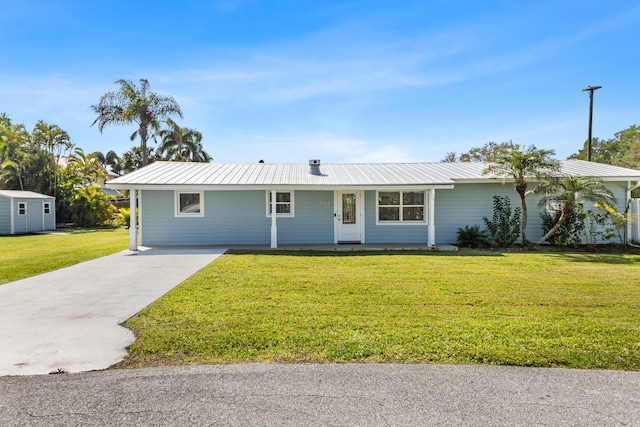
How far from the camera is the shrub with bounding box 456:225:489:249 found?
1283 centimetres

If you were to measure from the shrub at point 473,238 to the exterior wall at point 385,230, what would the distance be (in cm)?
123

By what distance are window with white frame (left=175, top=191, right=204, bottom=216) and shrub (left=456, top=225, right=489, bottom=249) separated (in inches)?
376

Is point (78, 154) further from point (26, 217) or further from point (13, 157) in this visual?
point (26, 217)

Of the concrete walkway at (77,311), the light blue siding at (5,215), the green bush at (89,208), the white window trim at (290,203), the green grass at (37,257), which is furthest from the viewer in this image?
the green bush at (89,208)

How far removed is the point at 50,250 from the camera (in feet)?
40.7

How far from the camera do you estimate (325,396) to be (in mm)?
2939

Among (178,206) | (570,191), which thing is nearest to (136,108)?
(178,206)

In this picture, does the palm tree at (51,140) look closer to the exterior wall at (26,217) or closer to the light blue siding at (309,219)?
the exterior wall at (26,217)

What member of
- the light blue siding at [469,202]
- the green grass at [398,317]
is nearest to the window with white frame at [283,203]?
the green grass at [398,317]

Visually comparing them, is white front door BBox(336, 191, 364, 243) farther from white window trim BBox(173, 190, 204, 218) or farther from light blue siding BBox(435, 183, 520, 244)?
white window trim BBox(173, 190, 204, 218)

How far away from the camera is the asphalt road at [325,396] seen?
2.61m

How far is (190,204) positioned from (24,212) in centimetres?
1359

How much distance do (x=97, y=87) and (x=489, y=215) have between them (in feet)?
76.4

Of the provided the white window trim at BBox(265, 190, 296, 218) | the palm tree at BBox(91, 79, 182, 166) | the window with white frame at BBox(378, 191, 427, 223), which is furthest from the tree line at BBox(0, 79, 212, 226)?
the window with white frame at BBox(378, 191, 427, 223)
